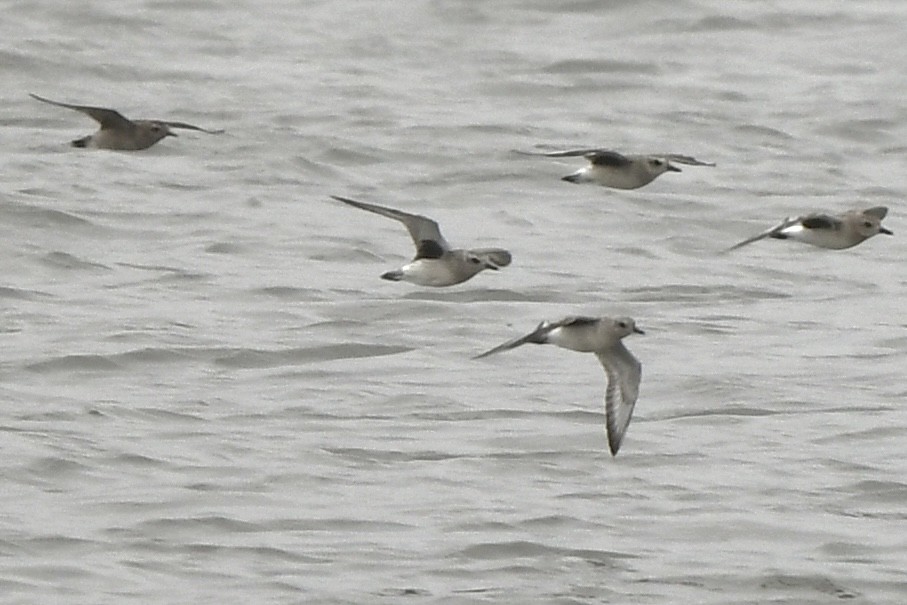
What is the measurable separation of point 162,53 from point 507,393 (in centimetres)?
1222

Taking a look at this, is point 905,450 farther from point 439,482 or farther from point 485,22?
point 485,22

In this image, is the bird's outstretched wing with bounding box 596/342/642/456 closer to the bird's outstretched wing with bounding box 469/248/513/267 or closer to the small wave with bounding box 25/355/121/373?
the bird's outstretched wing with bounding box 469/248/513/267

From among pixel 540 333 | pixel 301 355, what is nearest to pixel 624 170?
pixel 540 333

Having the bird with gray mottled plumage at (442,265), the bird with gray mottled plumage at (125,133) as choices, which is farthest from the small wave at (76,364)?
the bird with gray mottled plumage at (442,265)

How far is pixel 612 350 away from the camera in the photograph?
1525cm

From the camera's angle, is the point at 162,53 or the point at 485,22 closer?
the point at 162,53

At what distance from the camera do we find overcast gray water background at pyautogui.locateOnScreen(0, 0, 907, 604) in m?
15.1

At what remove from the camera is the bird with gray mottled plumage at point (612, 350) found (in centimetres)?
1498

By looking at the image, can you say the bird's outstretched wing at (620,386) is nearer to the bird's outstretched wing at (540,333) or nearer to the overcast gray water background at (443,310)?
the bird's outstretched wing at (540,333)

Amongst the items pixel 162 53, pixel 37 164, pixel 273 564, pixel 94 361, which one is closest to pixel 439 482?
pixel 273 564

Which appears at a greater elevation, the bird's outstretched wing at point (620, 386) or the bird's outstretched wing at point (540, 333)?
the bird's outstretched wing at point (540, 333)

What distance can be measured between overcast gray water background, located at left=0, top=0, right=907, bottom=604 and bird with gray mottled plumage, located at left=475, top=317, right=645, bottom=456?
70 cm

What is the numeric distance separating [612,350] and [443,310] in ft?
20.1

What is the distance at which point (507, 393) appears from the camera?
18797mm
